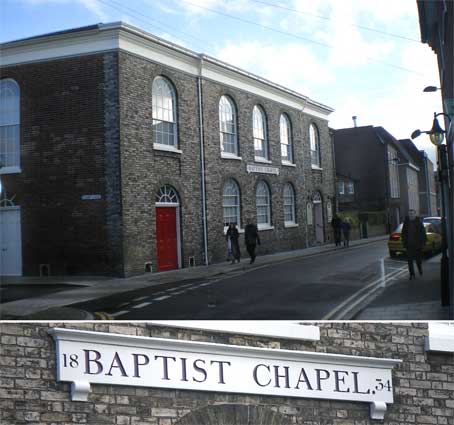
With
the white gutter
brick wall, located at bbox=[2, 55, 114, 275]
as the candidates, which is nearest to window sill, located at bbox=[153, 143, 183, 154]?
the white gutter

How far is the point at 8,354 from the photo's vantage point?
3119mm

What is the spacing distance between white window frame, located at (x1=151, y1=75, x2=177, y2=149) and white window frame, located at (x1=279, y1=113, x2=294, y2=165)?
0.57 metres

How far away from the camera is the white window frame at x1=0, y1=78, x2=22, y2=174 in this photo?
8.46 ft

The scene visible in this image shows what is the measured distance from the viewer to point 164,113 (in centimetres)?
260

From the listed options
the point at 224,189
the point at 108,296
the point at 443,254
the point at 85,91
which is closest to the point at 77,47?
the point at 85,91

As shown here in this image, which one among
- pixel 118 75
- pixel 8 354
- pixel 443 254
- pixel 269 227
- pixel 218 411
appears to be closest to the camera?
pixel 118 75

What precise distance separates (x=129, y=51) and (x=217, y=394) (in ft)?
6.94

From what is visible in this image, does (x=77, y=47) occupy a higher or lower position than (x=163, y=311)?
higher

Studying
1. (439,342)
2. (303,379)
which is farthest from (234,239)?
(439,342)

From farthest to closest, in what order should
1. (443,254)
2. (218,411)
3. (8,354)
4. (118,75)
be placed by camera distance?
(218,411) < (8,354) < (443,254) < (118,75)

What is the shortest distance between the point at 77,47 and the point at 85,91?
200 millimetres

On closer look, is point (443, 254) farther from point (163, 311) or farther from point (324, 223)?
point (163, 311)

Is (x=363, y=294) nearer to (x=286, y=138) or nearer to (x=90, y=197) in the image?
(x=286, y=138)

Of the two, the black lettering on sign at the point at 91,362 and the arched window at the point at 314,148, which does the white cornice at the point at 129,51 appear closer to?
the arched window at the point at 314,148
